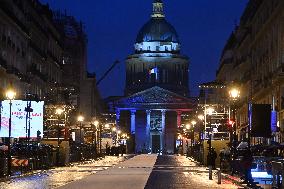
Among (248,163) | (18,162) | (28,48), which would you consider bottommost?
(18,162)

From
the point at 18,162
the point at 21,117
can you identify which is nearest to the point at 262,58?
the point at 21,117

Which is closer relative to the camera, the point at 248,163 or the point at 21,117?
the point at 248,163

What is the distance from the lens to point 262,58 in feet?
312

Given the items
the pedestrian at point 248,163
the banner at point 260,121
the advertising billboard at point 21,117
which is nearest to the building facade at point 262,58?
the banner at point 260,121

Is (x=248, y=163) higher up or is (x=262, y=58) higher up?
(x=262, y=58)

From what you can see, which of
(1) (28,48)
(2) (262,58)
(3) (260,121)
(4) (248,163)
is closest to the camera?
(4) (248,163)

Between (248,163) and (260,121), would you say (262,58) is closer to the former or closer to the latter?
(260,121)

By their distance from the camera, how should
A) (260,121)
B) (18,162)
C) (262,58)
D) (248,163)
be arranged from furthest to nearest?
1. (262,58)
2. (18,162)
3. (260,121)
4. (248,163)

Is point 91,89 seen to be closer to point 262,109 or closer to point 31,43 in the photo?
point 31,43

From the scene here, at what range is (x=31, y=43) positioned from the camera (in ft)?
361

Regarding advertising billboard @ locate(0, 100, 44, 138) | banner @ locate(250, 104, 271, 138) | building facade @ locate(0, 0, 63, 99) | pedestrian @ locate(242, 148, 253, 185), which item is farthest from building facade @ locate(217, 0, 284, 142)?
pedestrian @ locate(242, 148, 253, 185)

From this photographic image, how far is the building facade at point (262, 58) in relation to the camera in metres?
79.2

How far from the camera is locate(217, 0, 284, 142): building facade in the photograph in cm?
7919

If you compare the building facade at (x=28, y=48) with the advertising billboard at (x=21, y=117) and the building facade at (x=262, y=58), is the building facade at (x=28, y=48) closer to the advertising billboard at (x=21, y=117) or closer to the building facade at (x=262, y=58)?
the advertising billboard at (x=21, y=117)
